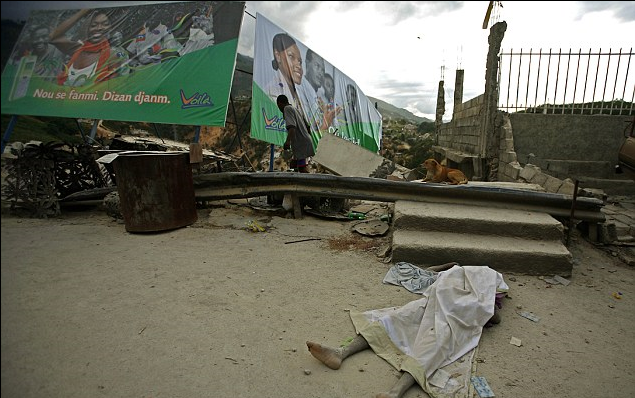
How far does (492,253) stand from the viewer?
3.16 meters

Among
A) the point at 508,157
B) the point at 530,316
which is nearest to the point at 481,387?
the point at 530,316

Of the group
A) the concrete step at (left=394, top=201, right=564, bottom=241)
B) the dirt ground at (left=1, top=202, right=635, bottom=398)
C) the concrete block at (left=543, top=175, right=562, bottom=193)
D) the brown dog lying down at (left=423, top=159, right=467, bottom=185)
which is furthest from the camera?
the brown dog lying down at (left=423, top=159, right=467, bottom=185)

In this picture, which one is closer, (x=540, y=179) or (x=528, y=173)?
(x=540, y=179)

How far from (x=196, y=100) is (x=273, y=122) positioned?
1798 mm

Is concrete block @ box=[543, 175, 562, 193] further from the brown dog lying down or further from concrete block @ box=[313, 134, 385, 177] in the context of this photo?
concrete block @ box=[313, 134, 385, 177]

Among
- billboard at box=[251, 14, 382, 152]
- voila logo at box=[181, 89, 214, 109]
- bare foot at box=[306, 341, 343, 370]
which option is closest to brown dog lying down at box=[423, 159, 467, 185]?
billboard at box=[251, 14, 382, 152]

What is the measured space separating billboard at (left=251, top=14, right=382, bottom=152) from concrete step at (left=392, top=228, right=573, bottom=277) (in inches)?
135

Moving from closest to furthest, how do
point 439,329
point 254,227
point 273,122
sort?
point 439,329 < point 254,227 < point 273,122

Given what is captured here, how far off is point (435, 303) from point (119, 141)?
5420mm

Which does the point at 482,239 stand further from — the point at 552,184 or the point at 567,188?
the point at 552,184

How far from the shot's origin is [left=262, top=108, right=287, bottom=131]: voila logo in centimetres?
610

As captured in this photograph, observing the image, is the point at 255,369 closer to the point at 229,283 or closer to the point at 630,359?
the point at 229,283

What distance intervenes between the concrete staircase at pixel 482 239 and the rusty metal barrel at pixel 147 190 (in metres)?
2.60

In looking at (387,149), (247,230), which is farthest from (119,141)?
(387,149)
